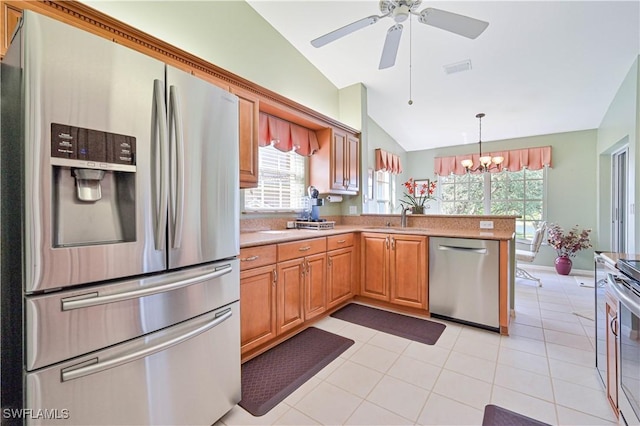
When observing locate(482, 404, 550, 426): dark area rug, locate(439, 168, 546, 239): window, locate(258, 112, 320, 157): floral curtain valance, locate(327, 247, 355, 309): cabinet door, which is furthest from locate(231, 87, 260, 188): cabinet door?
locate(439, 168, 546, 239): window

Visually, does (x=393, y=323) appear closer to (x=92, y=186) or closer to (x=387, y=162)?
(x=92, y=186)

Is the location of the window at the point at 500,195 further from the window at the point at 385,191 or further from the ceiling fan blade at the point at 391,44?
the ceiling fan blade at the point at 391,44

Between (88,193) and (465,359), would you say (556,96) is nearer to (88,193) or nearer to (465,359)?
(465,359)

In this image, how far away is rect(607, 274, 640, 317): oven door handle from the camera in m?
1.12

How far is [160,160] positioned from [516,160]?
248 inches

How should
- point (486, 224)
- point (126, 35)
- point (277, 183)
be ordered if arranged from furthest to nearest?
point (277, 183), point (486, 224), point (126, 35)

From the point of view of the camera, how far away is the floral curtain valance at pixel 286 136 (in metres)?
3.04

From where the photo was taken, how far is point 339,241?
301 cm

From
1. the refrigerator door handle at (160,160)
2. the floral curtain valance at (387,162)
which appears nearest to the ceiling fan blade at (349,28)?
the refrigerator door handle at (160,160)

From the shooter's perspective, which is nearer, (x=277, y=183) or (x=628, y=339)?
(x=628, y=339)

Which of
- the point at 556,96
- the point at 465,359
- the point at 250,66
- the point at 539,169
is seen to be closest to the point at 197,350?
the point at 465,359

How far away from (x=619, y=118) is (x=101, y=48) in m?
5.32

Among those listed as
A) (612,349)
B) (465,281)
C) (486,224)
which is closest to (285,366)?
(465,281)

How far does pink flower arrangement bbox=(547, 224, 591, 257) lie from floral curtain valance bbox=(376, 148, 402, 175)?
3004 mm
